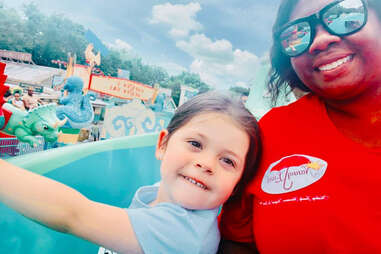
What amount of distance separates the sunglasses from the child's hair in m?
0.19

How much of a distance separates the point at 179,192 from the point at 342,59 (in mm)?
456

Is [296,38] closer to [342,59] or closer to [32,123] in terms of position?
[342,59]

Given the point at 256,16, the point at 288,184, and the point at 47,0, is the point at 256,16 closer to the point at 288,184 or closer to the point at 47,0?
the point at 288,184

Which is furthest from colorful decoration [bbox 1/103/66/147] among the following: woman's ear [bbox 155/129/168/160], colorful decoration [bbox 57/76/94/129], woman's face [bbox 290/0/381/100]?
woman's face [bbox 290/0/381/100]

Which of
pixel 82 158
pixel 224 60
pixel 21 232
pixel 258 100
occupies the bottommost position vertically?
pixel 21 232

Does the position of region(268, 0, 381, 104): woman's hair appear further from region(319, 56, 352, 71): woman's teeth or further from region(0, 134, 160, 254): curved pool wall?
region(0, 134, 160, 254): curved pool wall

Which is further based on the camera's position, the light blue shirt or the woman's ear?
the woman's ear

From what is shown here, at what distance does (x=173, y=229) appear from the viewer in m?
0.53

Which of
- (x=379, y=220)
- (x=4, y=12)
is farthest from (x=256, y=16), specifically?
(x=4, y=12)

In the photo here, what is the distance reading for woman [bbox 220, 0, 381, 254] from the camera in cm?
47

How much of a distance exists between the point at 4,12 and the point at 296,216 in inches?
206

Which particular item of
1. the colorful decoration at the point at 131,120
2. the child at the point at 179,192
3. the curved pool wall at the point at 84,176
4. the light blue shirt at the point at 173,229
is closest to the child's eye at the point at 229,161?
the child at the point at 179,192

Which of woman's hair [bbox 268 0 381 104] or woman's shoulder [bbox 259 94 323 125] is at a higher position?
woman's hair [bbox 268 0 381 104]

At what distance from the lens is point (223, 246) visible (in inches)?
27.4
